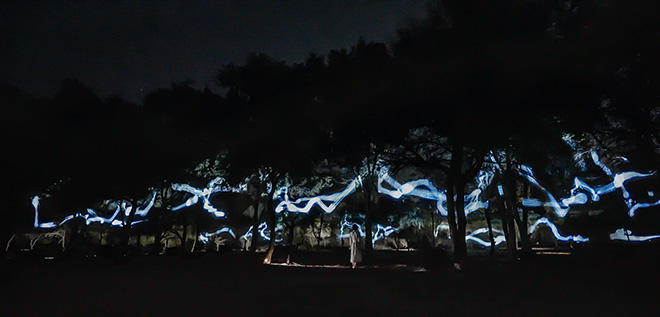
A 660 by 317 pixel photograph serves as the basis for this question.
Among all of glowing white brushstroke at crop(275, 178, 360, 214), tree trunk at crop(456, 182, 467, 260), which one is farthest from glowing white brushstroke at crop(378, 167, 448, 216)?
tree trunk at crop(456, 182, 467, 260)

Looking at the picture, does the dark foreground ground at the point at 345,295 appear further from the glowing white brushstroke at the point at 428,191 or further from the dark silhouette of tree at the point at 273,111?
the glowing white brushstroke at the point at 428,191

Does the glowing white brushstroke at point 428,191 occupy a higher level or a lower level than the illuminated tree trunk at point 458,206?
higher

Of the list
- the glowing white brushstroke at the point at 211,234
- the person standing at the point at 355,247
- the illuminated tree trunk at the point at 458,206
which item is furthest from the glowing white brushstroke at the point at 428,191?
the glowing white brushstroke at the point at 211,234

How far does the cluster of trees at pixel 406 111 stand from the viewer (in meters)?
14.0

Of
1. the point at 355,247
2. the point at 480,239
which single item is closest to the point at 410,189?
the point at 480,239

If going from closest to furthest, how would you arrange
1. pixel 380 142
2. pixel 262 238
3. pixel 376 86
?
pixel 376 86 < pixel 380 142 < pixel 262 238

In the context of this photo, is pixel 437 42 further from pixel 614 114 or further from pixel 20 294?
pixel 20 294

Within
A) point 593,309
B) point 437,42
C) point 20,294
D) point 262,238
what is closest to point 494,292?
point 593,309

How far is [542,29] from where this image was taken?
1440 centimetres

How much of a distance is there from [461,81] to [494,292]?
24.5ft

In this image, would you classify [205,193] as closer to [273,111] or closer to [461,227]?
[273,111]

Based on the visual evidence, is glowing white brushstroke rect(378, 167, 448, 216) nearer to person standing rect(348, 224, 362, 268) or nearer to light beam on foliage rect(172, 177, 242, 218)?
light beam on foliage rect(172, 177, 242, 218)

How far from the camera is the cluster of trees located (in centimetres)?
1405

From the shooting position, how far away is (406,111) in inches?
647
